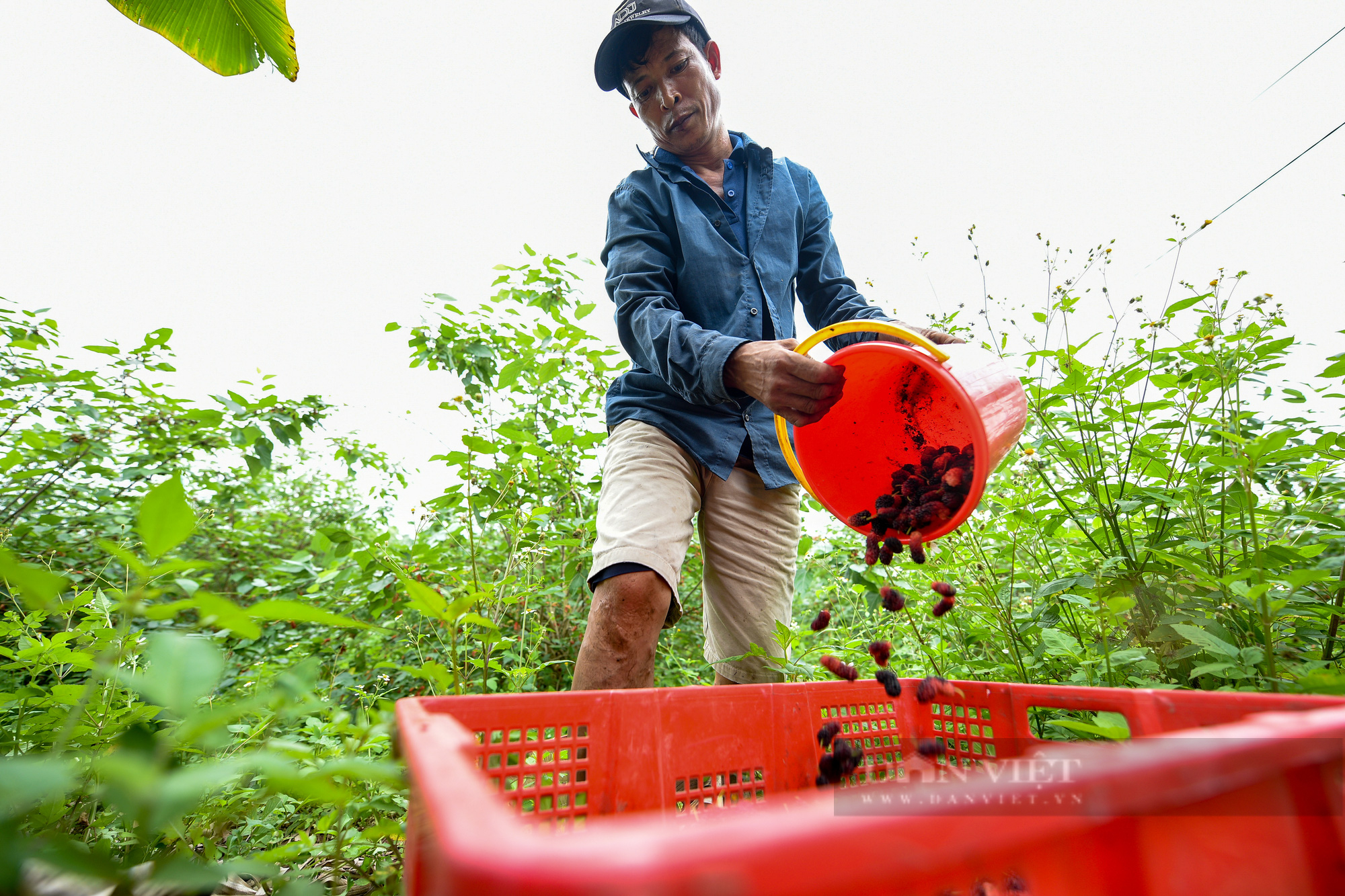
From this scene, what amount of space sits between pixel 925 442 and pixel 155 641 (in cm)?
144

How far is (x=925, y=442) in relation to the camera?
1.51 metres

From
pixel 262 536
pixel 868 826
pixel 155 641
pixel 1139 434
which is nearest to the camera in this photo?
pixel 868 826

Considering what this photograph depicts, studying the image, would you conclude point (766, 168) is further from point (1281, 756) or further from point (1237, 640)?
point (1281, 756)

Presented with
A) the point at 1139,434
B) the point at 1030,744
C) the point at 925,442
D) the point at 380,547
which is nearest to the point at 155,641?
the point at 1030,744

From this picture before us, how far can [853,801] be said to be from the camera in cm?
47

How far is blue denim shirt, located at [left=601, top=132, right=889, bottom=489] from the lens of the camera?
1.73 m

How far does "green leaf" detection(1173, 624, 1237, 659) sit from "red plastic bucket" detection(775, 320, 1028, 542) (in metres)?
0.39

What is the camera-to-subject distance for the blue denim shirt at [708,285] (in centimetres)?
173

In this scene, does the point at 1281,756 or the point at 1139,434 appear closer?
the point at 1281,756

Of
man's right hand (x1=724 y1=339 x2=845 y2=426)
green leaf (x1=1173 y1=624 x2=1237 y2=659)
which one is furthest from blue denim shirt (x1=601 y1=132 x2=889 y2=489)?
green leaf (x1=1173 y1=624 x2=1237 y2=659)

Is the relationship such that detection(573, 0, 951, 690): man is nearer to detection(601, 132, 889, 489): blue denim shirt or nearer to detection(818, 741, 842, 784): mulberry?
detection(601, 132, 889, 489): blue denim shirt

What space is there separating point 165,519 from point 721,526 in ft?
4.82

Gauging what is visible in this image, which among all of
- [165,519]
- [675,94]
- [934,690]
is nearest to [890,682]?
[934,690]

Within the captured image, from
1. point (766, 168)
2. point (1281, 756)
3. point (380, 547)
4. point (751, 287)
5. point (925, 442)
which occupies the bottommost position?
point (1281, 756)
